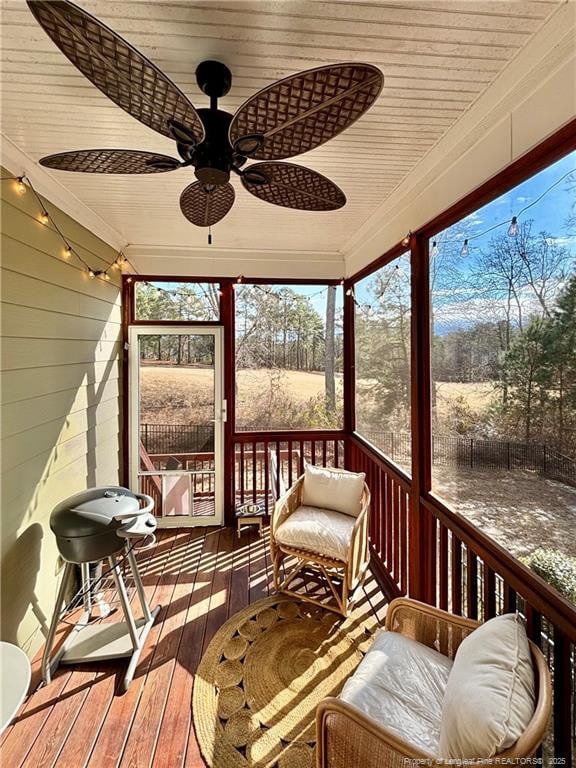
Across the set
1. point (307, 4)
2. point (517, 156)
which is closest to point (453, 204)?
point (517, 156)

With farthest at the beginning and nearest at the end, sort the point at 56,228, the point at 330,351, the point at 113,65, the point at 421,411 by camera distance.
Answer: the point at 330,351 < the point at 56,228 < the point at 421,411 < the point at 113,65

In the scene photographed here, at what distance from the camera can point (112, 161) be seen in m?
1.37

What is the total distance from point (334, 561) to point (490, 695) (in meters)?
1.46

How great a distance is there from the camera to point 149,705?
71.3 inches

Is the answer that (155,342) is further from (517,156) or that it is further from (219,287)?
(517,156)

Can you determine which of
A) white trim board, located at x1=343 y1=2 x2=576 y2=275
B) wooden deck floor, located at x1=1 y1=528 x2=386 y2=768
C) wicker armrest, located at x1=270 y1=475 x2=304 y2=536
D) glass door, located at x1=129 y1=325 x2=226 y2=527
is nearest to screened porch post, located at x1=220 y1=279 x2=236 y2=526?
glass door, located at x1=129 y1=325 x2=226 y2=527

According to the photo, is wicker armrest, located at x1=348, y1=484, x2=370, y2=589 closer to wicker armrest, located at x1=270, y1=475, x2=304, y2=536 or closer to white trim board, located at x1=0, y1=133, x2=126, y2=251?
wicker armrest, located at x1=270, y1=475, x2=304, y2=536

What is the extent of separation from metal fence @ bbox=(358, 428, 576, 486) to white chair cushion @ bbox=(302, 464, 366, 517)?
→ 0.43 meters

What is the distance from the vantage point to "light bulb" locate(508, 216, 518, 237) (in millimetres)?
1483

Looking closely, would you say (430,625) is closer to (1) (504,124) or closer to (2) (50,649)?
(2) (50,649)

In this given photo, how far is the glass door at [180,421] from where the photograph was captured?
368 centimetres

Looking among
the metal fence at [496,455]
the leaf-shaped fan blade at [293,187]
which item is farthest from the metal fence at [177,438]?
the leaf-shaped fan blade at [293,187]

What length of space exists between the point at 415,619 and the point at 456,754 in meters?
0.64

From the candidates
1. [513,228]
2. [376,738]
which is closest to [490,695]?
[376,738]
